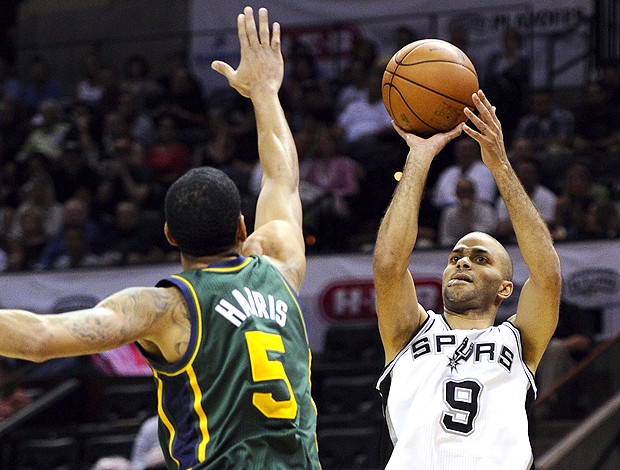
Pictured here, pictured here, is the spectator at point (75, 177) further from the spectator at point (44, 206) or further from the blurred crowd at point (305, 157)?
the spectator at point (44, 206)

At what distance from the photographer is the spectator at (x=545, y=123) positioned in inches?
502

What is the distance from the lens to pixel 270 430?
3.60m

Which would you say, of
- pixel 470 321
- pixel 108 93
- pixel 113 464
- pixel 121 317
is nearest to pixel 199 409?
pixel 121 317

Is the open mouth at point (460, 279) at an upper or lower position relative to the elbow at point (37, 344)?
lower

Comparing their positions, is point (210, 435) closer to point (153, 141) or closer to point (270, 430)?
point (270, 430)

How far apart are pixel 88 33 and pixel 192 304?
14179mm

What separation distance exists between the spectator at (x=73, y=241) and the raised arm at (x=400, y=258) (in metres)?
7.56

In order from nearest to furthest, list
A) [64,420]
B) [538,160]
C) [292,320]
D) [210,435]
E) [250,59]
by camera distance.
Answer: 1. [210,435]
2. [292,320]
3. [250,59]
4. [64,420]
5. [538,160]

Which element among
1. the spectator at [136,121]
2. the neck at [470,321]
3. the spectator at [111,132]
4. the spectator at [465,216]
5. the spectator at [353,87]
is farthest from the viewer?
the spectator at [136,121]

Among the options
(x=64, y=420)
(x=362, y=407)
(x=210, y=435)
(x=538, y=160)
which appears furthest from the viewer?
(x=538, y=160)

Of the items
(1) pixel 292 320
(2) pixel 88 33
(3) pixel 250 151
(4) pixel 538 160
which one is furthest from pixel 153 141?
(1) pixel 292 320

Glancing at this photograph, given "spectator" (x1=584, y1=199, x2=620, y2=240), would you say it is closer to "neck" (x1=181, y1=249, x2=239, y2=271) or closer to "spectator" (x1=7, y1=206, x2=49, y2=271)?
"spectator" (x1=7, y1=206, x2=49, y2=271)

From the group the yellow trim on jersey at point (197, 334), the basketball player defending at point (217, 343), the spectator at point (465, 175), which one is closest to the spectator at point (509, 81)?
the spectator at point (465, 175)

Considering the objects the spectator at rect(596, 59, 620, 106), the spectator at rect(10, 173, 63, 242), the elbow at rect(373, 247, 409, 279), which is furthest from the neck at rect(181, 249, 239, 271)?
the spectator at rect(596, 59, 620, 106)
